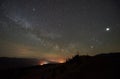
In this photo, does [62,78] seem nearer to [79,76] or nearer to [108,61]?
[79,76]

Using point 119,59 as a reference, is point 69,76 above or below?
below

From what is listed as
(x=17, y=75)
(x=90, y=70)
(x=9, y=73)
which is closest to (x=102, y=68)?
(x=90, y=70)

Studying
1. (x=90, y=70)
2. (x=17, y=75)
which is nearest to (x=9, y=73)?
(x=17, y=75)

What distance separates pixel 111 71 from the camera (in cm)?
1727

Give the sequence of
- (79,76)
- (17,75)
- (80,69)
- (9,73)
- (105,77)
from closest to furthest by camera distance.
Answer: (105,77)
(79,76)
(80,69)
(17,75)
(9,73)

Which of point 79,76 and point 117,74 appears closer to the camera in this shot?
point 117,74

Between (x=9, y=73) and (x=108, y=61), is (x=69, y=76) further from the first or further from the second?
(x=9, y=73)

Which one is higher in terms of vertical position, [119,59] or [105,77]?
[119,59]

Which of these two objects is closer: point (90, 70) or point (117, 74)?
point (117, 74)

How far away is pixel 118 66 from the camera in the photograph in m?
18.2

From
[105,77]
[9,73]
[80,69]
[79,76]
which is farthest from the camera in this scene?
[9,73]

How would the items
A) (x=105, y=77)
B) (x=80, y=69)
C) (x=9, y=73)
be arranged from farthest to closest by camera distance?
1. (x=9, y=73)
2. (x=80, y=69)
3. (x=105, y=77)

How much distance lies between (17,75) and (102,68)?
17028 mm

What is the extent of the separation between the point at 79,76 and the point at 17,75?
15.5m
